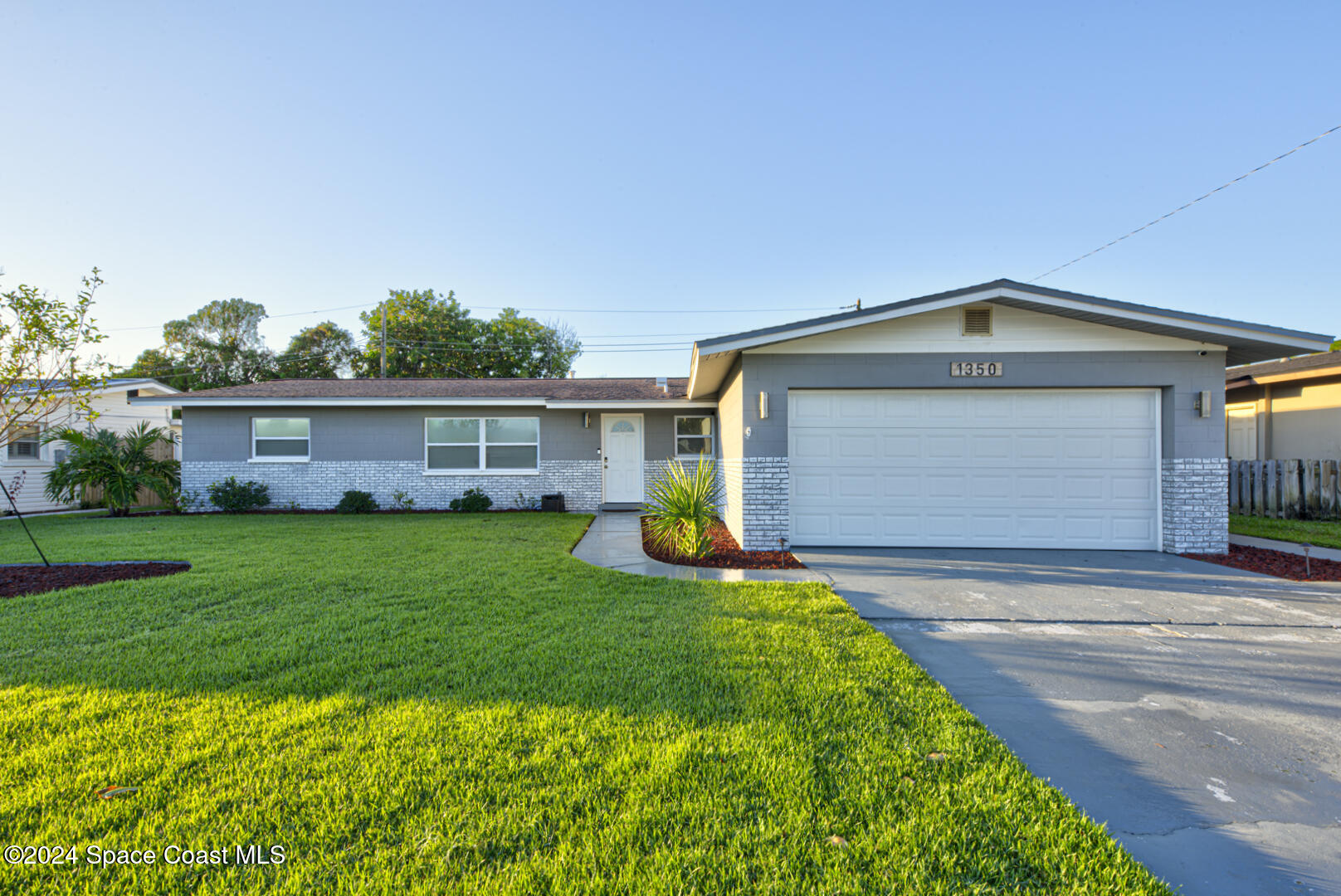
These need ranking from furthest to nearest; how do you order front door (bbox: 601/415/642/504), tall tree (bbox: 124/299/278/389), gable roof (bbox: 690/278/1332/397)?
tall tree (bbox: 124/299/278/389)
front door (bbox: 601/415/642/504)
gable roof (bbox: 690/278/1332/397)

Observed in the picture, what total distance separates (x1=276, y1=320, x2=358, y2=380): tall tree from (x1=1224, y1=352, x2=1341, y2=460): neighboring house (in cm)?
3822

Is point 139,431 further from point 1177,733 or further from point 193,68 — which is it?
point 1177,733

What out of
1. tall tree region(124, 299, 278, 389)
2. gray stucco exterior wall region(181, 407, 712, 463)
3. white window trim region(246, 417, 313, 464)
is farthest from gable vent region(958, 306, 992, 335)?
tall tree region(124, 299, 278, 389)

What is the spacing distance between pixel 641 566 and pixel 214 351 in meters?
40.1

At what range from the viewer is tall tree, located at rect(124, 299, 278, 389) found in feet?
110

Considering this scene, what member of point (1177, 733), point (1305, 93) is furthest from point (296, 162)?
point (1305, 93)

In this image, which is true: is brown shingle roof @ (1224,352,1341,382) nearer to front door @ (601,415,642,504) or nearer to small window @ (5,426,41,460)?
front door @ (601,415,642,504)

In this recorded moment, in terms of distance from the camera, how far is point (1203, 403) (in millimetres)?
7953

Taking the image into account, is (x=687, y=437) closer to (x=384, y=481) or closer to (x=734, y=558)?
(x=734, y=558)

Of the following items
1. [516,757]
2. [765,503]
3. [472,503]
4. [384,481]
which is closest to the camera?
[516,757]

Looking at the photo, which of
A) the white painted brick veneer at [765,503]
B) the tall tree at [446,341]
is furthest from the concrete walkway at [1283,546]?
the tall tree at [446,341]

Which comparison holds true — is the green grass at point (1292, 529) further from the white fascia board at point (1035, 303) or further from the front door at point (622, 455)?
the front door at point (622, 455)

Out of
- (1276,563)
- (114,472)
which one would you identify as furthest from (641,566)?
(114,472)

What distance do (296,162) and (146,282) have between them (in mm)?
4618
